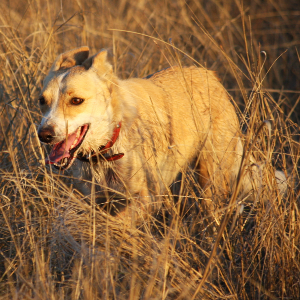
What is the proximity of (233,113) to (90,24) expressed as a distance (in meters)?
3.13

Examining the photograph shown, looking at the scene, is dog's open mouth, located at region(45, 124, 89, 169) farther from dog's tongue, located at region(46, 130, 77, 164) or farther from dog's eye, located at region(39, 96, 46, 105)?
dog's eye, located at region(39, 96, 46, 105)

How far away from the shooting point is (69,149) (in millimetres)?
2807

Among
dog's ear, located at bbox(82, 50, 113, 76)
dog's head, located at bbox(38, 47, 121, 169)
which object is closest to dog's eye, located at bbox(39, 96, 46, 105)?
dog's head, located at bbox(38, 47, 121, 169)

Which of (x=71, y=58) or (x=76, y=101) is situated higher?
(x=71, y=58)

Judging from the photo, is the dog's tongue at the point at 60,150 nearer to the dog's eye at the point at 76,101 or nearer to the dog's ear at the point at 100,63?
the dog's eye at the point at 76,101

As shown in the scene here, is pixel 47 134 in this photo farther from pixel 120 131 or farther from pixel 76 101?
pixel 120 131

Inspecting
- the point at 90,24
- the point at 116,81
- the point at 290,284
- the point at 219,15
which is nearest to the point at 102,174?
→ the point at 116,81

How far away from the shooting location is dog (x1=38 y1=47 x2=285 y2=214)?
2.76m

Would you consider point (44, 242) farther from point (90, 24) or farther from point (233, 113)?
point (90, 24)

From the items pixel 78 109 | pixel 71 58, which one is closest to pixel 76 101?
pixel 78 109

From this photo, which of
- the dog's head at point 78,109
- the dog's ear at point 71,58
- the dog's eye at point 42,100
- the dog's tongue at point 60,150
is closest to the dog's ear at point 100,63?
the dog's head at point 78,109

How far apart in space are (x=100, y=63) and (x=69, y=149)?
2.41ft

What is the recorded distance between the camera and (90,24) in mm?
5762

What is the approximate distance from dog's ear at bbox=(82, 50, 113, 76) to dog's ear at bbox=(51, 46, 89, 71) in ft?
0.66
